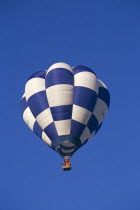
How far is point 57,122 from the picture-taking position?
74.7ft

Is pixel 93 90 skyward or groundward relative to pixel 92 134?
skyward

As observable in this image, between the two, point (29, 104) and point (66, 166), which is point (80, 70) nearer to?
point (29, 104)

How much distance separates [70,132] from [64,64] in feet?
10.8

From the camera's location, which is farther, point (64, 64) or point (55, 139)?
point (64, 64)

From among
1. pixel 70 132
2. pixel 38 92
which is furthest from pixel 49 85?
pixel 70 132

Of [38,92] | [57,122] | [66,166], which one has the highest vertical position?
[38,92]

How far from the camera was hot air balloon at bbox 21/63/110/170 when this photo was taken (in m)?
22.8

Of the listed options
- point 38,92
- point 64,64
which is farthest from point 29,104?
point 64,64

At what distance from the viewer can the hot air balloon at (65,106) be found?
22750 millimetres

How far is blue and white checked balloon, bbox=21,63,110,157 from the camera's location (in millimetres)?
22750

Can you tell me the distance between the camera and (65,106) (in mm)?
22875

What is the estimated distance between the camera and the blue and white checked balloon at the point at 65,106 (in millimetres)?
22750

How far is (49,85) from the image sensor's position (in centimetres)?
2342

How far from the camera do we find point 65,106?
2288 centimetres
